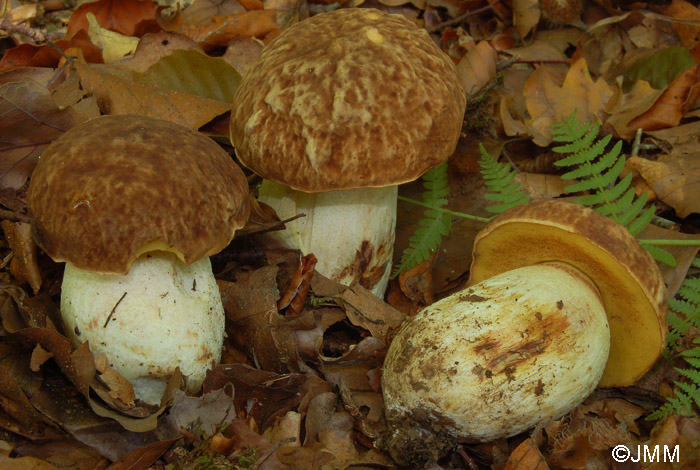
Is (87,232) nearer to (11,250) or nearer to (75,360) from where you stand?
(75,360)

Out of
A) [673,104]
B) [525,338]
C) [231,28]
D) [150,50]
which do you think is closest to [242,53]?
[231,28]

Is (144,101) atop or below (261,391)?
atop

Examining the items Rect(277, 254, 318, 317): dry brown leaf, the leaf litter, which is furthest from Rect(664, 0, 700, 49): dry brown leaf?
Rect(277, 254, 318, 317): dry brown leaf

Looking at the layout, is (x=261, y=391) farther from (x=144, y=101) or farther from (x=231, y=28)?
(x=231, y=28)

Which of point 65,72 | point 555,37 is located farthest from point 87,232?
point 555,37

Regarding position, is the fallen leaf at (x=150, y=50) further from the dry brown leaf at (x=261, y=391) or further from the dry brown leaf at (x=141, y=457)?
the dry brown leaf at (x=141, y=457)

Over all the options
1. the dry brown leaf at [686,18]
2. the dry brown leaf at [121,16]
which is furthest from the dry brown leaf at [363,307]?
the dry brown leaf at [686,18]
